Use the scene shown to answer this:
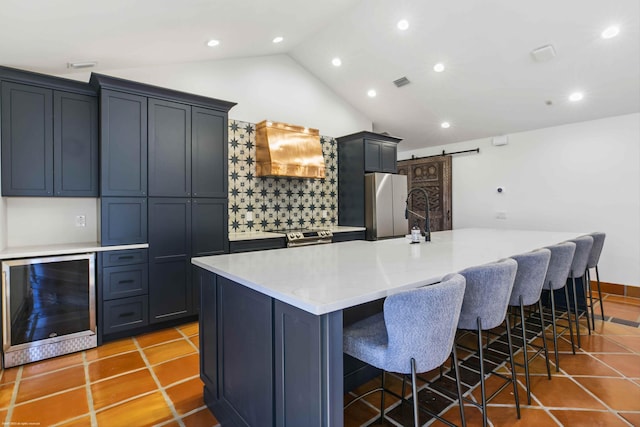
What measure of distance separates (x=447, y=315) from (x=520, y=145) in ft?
16.9

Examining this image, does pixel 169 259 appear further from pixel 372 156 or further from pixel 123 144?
pixel 372 156

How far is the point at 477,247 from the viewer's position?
8.79 ft

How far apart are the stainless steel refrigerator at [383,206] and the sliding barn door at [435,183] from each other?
4.85 ft

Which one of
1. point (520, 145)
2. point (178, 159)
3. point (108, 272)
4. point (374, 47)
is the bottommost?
point (108, 272)

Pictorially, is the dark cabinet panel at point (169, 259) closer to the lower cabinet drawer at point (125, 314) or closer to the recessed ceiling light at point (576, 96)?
the lower cabinet drawer at point (125, 314)

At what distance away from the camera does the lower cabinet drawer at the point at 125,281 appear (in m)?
2.98

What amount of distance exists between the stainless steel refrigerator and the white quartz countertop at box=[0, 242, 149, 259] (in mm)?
3147

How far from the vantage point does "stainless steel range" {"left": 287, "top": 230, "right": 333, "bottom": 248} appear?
4.15m

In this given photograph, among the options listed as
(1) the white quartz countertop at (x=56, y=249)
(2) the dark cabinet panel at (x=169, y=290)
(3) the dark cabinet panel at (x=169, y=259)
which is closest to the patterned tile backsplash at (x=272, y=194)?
(3) the dark cabinet panel at (x=169, y=259)

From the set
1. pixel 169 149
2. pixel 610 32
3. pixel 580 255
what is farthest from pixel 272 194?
pixel 610 32

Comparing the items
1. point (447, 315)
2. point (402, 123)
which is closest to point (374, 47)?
point (402, 123)

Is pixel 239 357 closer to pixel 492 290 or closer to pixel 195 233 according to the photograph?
pixel 492 290

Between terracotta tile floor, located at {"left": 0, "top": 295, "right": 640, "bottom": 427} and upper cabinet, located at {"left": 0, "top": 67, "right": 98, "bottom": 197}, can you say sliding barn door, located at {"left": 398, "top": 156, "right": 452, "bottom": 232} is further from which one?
upper cabinet, located at {"left": 0, "top": 67, "right": 98, "bottom": 197}

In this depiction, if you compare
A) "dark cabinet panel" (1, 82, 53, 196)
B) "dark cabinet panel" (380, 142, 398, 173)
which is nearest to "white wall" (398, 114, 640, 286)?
"dark cabinet panel" (380, 142, 398, 173)
